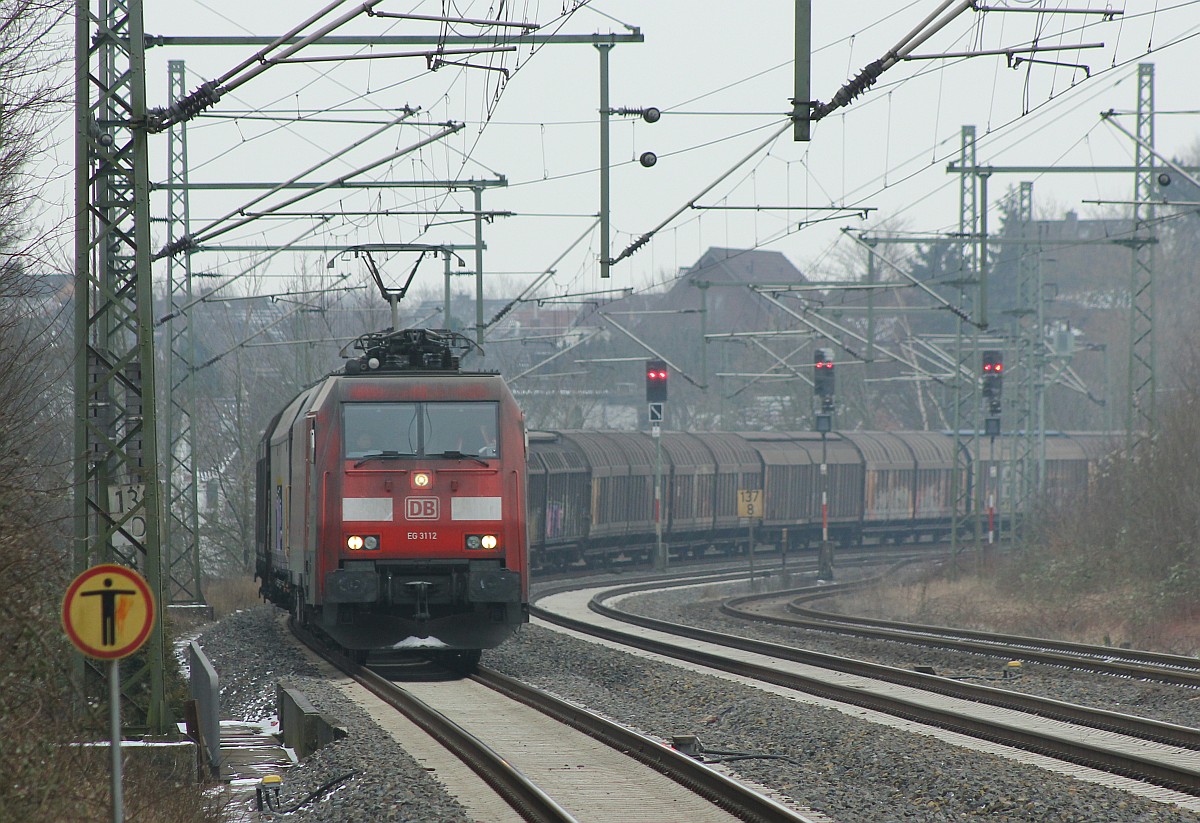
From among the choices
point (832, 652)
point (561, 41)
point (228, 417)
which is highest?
point (561, 41)

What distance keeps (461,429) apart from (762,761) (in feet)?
20.0

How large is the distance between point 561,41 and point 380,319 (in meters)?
41.1

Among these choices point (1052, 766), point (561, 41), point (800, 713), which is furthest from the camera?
point (561, 41)

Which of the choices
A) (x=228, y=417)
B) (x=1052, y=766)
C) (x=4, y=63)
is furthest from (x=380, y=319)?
(x=1052, y=766)

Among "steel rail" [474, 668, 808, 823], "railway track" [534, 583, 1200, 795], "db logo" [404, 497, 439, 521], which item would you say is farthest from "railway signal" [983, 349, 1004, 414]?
"steel rail" [474, 668, 808, 823]

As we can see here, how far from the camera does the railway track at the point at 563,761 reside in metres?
9.03

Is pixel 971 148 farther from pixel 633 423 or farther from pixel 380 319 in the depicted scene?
pixel 633 423

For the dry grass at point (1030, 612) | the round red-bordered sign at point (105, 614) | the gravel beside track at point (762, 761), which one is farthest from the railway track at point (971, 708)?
the round red-bordered sign at point (105, 614)

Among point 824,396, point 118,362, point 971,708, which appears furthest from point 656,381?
point 118,362

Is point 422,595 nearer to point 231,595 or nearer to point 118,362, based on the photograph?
point 118,362

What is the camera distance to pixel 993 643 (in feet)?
69.9

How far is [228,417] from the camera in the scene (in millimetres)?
47781

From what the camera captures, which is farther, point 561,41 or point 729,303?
point 729,303

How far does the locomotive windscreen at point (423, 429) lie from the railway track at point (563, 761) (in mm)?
2441
